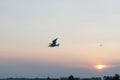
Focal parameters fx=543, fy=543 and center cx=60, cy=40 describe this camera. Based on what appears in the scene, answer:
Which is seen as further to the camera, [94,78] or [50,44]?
[94,78]

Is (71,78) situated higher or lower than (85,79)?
lower

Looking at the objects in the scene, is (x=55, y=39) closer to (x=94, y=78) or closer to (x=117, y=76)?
(x=117, y=76)

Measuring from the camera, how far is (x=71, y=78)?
381ft

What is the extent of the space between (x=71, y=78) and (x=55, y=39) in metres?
12.0

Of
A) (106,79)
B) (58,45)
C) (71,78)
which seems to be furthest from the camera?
(106,79)

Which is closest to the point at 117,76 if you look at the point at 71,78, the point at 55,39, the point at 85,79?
the point at 71,78

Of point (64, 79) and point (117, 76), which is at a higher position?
point (64, 79)

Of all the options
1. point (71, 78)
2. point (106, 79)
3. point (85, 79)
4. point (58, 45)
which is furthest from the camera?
point (85, 79)

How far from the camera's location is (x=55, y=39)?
10819cm

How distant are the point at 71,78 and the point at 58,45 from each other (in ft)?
41.8

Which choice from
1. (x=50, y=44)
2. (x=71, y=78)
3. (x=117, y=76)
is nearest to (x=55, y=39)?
(x=50, y=44)

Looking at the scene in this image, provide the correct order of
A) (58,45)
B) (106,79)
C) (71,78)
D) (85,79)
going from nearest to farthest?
(58,45) → (71,78) → (106,79) → (85,79)

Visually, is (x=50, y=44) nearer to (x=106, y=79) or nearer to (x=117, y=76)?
(x=117, y=76)

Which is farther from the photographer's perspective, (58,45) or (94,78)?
(94,78)
